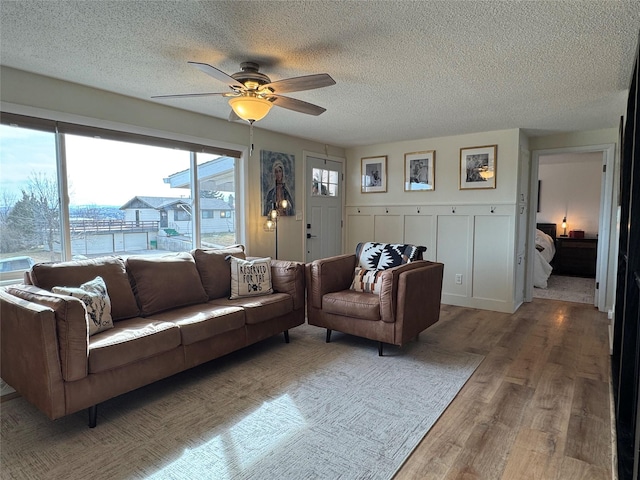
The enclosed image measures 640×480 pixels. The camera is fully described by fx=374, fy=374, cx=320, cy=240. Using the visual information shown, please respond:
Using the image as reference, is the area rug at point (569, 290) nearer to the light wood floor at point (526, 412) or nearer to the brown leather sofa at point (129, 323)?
the light wood floor at point (526, 412)

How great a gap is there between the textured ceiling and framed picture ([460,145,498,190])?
113 cm

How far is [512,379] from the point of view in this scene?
2.75 m

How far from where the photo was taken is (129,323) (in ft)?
8.48

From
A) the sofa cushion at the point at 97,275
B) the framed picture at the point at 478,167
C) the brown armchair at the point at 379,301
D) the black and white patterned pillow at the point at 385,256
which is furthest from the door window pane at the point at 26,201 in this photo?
the framed picture at the point at 478,167

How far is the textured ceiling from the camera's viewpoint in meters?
1.85

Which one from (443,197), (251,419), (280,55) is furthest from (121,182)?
(443,197)

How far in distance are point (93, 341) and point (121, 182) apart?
67.3 inches

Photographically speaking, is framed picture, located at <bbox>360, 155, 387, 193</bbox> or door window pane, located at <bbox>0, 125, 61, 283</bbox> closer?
door window pane, located at <bbox>0, 125, 61, 283</bbox>

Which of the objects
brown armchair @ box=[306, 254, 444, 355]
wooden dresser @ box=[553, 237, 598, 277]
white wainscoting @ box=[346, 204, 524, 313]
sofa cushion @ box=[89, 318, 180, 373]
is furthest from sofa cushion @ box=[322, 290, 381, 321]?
wooden dresser @ box=[553, 237, 598, 277]

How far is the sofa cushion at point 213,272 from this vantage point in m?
3.32

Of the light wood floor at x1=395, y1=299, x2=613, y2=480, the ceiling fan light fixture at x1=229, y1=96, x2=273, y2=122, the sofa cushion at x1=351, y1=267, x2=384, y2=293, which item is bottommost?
the light wood floor at x1=395, y1=299, x2=613, y2=480

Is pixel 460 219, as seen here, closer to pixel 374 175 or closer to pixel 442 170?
pixel 442 170

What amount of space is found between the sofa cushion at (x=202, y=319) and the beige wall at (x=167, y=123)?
1.57 metres

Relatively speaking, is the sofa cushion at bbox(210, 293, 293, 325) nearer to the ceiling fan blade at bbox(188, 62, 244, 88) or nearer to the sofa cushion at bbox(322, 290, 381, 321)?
the sofa cushion at bbox(322, 290, 381, 321)
